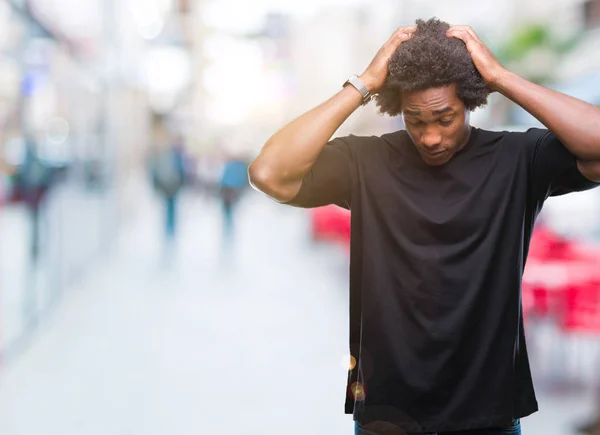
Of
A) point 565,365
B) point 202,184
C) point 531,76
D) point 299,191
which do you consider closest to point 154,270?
point 565,365

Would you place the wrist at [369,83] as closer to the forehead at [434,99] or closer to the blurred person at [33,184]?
the forehead at [434,99]

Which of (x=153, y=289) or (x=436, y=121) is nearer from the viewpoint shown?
(x=436, y=121)

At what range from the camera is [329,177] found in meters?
1.94

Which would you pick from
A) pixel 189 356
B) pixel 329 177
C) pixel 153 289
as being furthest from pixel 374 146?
pixel 153 289

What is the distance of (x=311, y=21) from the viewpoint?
50.8 metres

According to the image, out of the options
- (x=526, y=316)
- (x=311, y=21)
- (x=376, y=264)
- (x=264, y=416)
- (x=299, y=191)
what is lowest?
(x=264, y=416)

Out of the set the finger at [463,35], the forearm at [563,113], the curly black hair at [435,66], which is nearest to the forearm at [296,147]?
the curly black hair at [435,66]

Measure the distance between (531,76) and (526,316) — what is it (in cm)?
1918

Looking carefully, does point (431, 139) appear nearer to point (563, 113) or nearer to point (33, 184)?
point (563, 113)

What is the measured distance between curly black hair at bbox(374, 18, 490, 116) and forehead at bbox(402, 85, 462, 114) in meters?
0.01

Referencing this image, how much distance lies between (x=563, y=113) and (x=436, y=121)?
0.94ft

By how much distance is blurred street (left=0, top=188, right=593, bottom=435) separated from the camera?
16.0 feet

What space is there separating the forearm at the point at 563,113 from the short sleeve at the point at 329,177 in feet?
1.29

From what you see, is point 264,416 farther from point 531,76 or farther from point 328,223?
point 531,76
